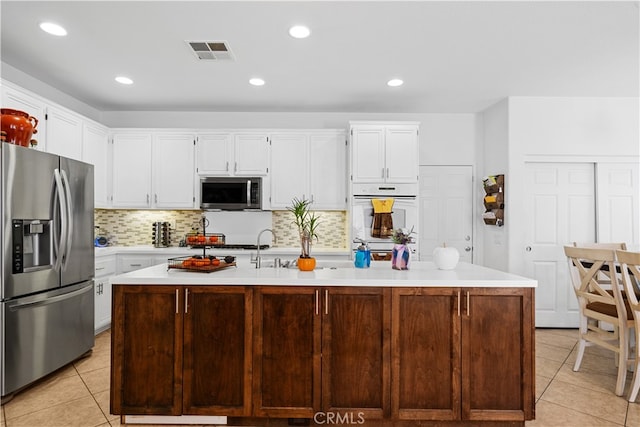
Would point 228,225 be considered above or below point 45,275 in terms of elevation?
above

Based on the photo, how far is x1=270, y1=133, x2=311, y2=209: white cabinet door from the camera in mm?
4680

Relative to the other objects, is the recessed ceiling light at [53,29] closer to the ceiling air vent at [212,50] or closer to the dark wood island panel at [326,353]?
the ceiling air vent at [212,50]

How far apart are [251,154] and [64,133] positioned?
194cm

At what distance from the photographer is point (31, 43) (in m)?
3.03

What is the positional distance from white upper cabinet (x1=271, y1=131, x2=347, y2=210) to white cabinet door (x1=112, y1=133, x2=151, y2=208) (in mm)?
1585

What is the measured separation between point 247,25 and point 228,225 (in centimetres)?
274

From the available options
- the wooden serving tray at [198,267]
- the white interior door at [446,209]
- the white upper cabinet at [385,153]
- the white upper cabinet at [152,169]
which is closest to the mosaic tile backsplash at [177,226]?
the white upper cabinet at [152,169]

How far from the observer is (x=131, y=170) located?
15.4 feet

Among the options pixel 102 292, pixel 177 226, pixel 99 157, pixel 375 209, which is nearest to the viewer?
pixel 102 292

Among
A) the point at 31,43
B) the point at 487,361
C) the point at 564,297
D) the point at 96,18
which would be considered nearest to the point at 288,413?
the point at 487,361

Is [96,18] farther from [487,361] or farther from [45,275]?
[487,361]

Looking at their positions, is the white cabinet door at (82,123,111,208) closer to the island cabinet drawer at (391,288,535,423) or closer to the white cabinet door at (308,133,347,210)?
the white cabinet door at (308,133,347,210)

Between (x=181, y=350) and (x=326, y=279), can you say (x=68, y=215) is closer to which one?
(x=181, y=350)

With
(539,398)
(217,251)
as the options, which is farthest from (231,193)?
(539,398)
